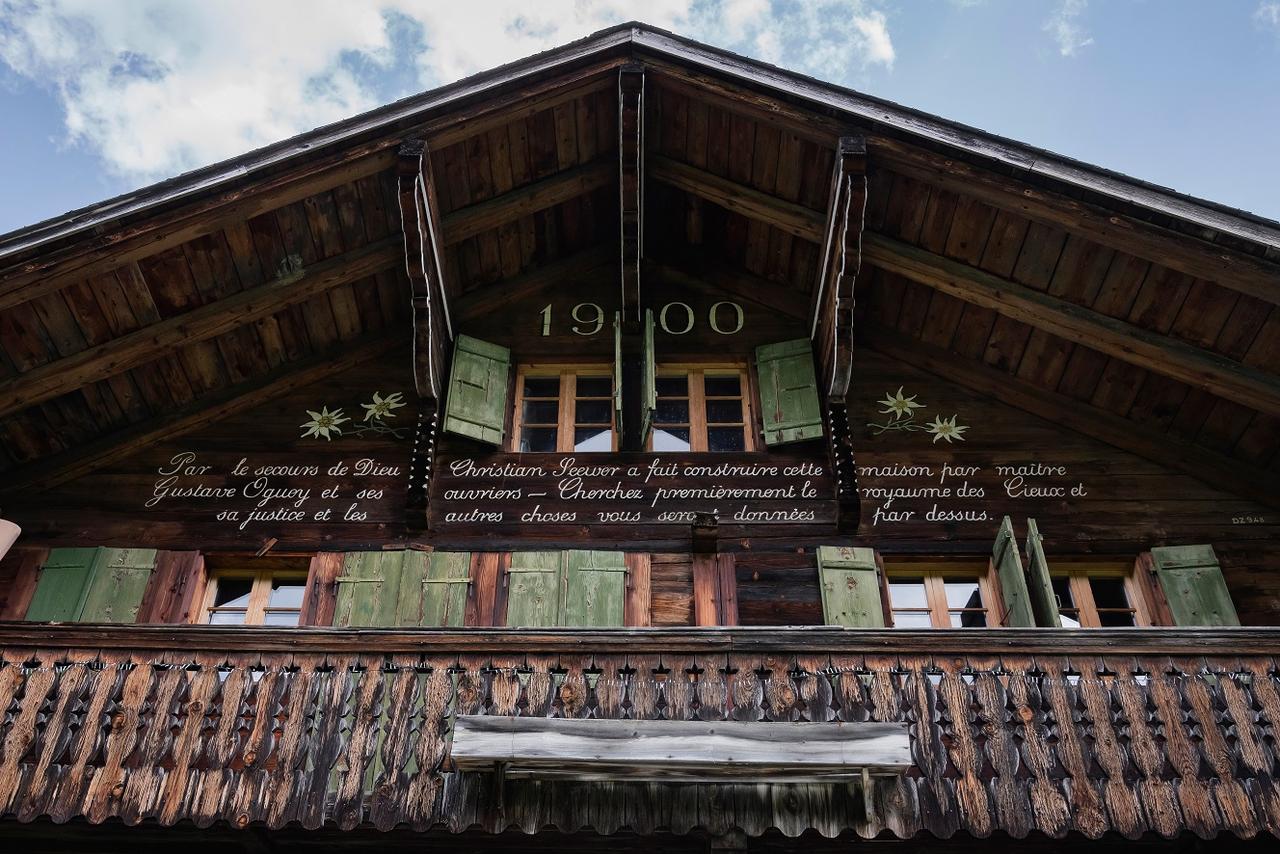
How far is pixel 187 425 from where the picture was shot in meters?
11.0

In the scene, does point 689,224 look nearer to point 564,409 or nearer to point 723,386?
point 723,386

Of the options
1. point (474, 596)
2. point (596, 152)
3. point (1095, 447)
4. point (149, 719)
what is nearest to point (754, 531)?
point (474, 596)

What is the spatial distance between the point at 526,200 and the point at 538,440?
213cm

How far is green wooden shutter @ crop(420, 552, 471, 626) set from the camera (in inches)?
377

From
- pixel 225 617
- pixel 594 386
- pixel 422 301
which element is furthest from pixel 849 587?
pixel 225 617

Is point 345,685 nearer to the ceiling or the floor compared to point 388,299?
nearer to the floor

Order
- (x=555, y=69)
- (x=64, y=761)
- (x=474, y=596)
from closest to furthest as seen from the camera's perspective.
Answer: (x=64, y=761)
(x=474, y=596)
(x=555, y=69)

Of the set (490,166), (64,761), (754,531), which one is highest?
(490,166)

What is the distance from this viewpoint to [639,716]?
7609 mm

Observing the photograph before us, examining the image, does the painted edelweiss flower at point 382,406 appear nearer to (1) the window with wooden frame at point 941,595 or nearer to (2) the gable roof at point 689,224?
(2) the gable roof at point 689,224

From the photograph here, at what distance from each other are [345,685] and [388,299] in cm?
464

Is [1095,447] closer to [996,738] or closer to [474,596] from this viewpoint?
[996,738]

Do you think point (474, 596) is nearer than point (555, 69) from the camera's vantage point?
Yes

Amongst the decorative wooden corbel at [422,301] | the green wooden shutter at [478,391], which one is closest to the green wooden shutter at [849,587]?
the green wooden shutter at [478,391]
